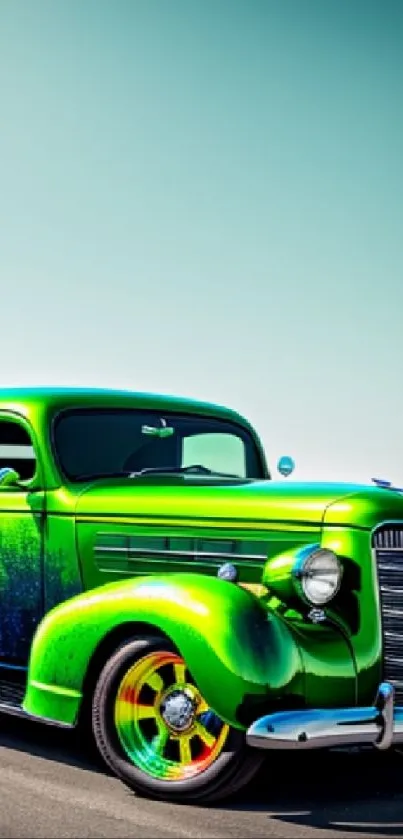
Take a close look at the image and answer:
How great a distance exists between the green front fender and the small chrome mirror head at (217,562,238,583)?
162 millimetres

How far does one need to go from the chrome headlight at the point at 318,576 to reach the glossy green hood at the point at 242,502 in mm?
206

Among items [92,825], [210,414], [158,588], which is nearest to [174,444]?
[210,414]

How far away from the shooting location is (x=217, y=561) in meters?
6.58

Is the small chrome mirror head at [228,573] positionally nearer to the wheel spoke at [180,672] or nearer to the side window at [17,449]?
the wheel spoke at [180,672]

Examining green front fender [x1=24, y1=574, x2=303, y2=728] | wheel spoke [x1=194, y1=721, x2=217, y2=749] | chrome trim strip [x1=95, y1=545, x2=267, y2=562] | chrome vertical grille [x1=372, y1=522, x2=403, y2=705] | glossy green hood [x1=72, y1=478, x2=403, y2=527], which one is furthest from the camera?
chrome trim strip [x1=95, y1=545, x2=267, y2=562]

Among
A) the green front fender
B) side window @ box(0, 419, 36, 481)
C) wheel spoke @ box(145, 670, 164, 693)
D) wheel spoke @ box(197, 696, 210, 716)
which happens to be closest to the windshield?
side window @ box(0, 419, 36, 481)

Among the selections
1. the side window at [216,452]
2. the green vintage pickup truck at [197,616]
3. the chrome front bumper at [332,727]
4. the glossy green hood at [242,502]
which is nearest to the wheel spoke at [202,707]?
the green vintage pickup truck at [197,616]

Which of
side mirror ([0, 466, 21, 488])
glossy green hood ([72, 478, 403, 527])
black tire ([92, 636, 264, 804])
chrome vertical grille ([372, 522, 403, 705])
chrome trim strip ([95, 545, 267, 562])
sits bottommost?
black tire ([92, 636, 264, 804])

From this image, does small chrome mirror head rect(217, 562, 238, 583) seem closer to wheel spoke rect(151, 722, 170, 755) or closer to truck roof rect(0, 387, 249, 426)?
wheel spoke rect(151, 722, 170, 755)

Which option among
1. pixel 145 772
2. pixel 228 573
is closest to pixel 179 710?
pixel 145 772

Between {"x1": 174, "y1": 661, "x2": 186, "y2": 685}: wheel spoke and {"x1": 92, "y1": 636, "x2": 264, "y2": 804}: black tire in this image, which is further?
{"x1": 174, "y1": 661, "x2": 186, "y2": 685}: wheel spoke

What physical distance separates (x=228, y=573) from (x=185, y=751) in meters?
0.86

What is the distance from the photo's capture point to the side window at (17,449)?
768 cm

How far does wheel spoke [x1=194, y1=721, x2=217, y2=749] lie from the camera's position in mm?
5965
